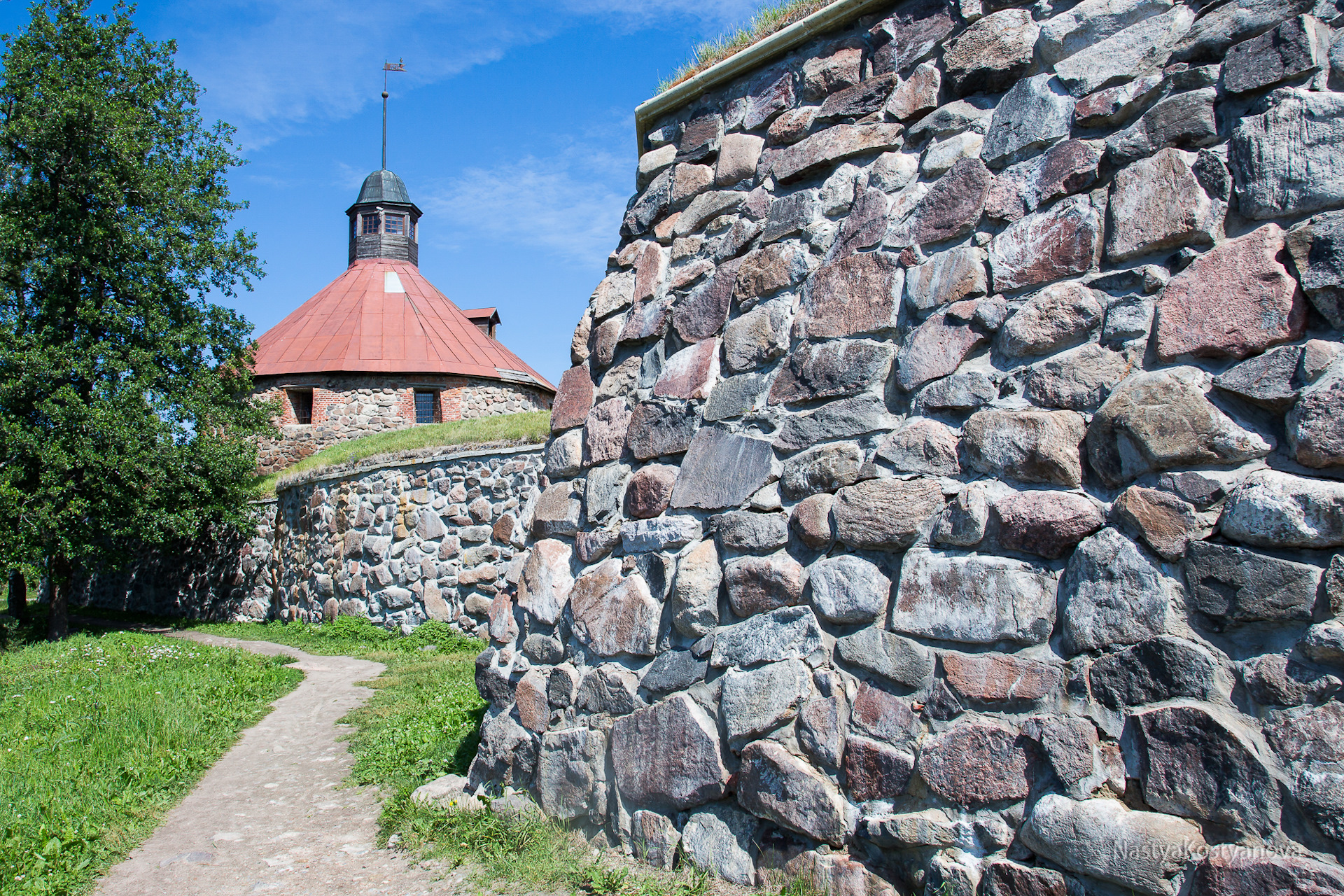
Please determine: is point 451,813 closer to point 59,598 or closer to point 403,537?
point 403,537

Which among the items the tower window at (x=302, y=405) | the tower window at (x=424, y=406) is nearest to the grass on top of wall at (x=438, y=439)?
the tower window at (x=302, y=405)

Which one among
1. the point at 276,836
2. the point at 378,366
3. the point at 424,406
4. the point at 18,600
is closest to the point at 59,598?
the point at 18,600

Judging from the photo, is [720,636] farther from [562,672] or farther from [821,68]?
[821,68]

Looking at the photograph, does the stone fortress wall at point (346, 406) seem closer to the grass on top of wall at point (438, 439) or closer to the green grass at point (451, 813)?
the grass on top of wall at point (438, 439)

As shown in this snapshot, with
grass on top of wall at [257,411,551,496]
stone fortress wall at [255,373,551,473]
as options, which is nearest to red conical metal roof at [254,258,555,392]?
stone fortress wall at [255,373,551,473]

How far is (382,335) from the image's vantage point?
19.4m

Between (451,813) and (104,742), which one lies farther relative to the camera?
(104,742)

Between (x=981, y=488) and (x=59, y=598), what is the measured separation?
14439 mm

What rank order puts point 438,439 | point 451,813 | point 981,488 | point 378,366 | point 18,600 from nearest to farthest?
point 981,488 < point 451,813 < point 438,439 < point 18,600 < point 378,366

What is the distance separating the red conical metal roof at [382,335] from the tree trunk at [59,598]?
6779 mm

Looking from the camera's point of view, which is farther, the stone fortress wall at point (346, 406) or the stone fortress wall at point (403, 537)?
the stone fortress wall at point (346, 406)

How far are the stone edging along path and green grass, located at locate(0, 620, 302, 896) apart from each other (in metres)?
0.14

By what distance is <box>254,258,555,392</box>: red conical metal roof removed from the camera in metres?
18.6

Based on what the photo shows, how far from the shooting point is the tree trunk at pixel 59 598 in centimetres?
1225
